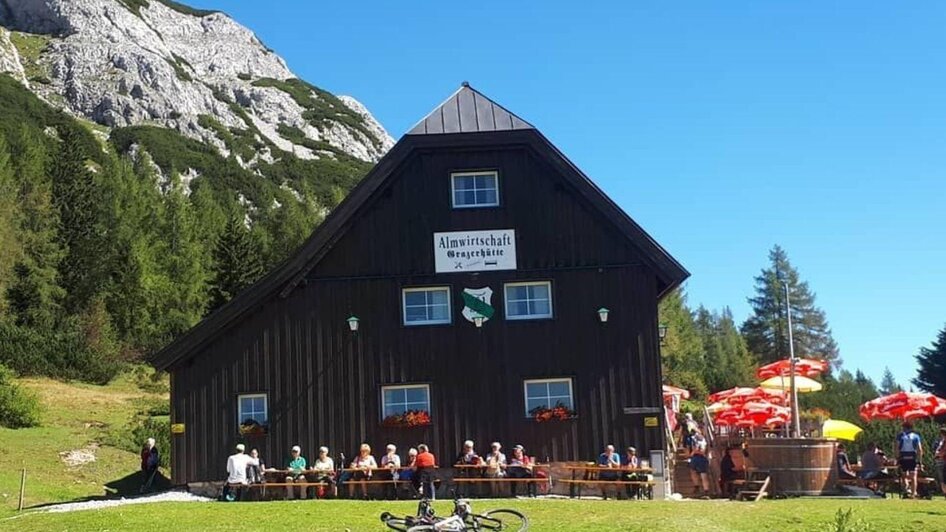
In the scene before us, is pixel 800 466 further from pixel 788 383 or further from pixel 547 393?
pixel 788 383

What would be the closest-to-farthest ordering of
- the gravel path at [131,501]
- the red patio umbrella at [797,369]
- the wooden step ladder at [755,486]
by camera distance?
the gravel path at [131,501], the wooden step ladder at [755,486], the red patio umbrella at [797,369]

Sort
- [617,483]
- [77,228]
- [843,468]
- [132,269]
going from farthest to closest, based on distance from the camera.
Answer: [77,228]
[132,269]
[843,468]
[617,483]

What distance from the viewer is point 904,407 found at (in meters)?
25.2

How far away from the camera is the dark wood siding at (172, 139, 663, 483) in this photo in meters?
22.8

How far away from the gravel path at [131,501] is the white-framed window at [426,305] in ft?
18.9

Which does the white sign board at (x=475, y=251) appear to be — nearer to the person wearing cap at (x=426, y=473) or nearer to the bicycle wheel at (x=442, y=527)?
the person wearing cap at (x=426, y=473)

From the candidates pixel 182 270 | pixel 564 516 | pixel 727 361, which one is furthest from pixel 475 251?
pixel 727 361

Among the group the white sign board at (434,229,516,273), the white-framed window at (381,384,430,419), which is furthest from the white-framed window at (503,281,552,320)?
the white-framed window at (381,384,430,419)

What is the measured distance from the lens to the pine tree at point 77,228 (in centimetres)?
5506

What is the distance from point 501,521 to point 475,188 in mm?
9972

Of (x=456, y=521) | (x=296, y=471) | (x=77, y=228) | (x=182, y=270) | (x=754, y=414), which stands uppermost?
(x=77, y=228)

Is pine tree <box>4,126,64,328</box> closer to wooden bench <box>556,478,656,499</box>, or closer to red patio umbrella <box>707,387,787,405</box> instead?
red patio umbrella <box>707,387,787,405</box>

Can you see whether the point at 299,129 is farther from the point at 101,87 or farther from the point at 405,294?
the point at 405,294

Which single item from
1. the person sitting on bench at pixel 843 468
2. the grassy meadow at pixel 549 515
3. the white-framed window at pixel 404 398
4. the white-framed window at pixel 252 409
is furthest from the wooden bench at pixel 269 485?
the person sitting on bench at pixel 843 468
